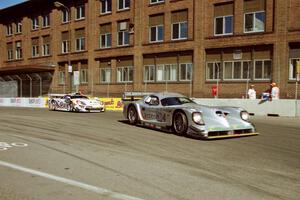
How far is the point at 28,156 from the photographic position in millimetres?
8438

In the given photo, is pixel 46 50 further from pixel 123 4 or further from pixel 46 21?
pixel 123 4

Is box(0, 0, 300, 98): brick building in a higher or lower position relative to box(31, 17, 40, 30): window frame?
lower

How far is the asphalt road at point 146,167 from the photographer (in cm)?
568

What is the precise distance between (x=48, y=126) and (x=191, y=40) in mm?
19209

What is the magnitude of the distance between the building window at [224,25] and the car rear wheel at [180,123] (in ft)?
61.4

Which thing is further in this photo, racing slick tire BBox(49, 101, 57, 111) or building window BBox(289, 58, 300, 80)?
racing slick tire BBox(49, 101, 57, 111)

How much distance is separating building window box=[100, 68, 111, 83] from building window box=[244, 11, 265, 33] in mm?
15524

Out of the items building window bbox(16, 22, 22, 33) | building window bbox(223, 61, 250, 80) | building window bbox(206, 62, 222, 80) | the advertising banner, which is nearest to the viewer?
building window bbox(223, 61, 250, 80)

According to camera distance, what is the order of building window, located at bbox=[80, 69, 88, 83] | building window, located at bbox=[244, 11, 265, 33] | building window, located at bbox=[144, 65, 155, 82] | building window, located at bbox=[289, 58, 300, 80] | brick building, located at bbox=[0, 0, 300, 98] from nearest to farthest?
building window, located at bbox=[289, 58, 300, 80], brick building, located at bbox=[0, 0, 300, 98], building window, located at bbox=[244, 11, 265, 33], building window, located at bbox=[144, 65, 155, 82], building window, located at bbox=[80, 69, 88, 83]

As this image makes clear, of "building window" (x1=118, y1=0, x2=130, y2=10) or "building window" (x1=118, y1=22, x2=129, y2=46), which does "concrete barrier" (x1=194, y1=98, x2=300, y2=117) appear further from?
"building window" (x1=118, y1=0, x2=130, y2=10)

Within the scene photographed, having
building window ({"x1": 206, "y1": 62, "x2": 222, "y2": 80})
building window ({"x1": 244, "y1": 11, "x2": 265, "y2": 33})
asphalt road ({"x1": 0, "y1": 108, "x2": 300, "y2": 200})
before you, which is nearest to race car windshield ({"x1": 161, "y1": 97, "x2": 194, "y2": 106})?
asphalt road ({"x1": 0, "y1": 108, "x2": 300, "y2": 200})

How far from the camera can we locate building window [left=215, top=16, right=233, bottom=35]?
29367mm

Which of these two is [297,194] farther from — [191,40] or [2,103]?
[2,103]

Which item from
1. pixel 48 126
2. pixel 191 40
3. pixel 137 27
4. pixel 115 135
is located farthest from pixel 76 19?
pixel 115 135
